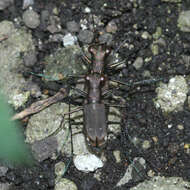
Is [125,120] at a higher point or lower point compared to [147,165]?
higher

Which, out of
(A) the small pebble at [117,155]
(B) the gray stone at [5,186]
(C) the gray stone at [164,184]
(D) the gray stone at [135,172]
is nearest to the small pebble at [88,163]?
(A) the small pebble at [117,155]

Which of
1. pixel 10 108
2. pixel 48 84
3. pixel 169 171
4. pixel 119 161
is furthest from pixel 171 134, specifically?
pixel 10 108

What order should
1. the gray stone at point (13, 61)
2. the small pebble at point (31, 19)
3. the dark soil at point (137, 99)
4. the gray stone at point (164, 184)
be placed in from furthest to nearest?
the small pebble at point (31, 19)
the gray stone at point (13, 61)
the dark soil at point (137, 99)
the gray stone at point (164, 184)

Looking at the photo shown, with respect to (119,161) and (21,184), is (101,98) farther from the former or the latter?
(21,184)

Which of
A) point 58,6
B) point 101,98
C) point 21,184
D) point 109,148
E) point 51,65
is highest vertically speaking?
point 58,6

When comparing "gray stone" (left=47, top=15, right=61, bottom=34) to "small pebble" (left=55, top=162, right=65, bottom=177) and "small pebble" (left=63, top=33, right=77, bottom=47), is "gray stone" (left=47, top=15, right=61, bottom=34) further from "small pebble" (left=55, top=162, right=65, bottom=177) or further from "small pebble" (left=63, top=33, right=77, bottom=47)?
"small pebble" (left=55, top=162, right=65, bottom=177)

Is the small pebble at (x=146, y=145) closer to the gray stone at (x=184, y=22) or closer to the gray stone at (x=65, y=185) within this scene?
the gray stone at (x=65, y=185)
